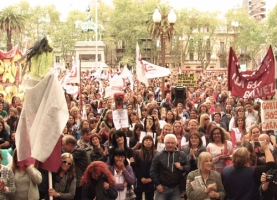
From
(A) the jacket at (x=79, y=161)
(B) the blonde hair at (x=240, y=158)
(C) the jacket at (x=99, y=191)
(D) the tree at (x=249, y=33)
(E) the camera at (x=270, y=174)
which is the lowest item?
(C) the jacket at (x=99, y=191)

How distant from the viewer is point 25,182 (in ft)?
20.4

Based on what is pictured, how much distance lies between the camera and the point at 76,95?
63.0 feet

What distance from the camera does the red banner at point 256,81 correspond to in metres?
8.54

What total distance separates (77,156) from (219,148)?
2.04 m

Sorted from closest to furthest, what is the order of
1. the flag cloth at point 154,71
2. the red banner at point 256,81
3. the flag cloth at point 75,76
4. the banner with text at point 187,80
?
the red banner at point 256,81
the flag cloth at point 154,71
the flag cloth at point 75,76
the banner with text at point 187,80

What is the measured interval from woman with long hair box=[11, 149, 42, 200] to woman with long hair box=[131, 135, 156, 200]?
2.24 m

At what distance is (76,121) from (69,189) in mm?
5318

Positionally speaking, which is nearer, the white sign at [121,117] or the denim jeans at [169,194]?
the denim jeans at [169,194]

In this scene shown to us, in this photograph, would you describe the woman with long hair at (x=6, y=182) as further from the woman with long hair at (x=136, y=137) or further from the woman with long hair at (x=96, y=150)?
the woman with long hair at (x=136, y=137)

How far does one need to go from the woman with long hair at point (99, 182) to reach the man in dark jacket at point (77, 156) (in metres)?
0.85

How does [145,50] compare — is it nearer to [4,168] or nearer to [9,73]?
[9,73]

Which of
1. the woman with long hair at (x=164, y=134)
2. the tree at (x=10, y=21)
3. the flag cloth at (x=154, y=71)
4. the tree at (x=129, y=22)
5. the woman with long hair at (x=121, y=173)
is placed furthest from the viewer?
the tree at (x=129, y=22)

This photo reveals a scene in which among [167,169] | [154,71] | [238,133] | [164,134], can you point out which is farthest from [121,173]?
[154,71]

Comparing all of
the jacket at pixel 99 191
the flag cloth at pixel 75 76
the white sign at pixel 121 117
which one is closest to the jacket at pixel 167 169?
the jacket at pixel 99 191
